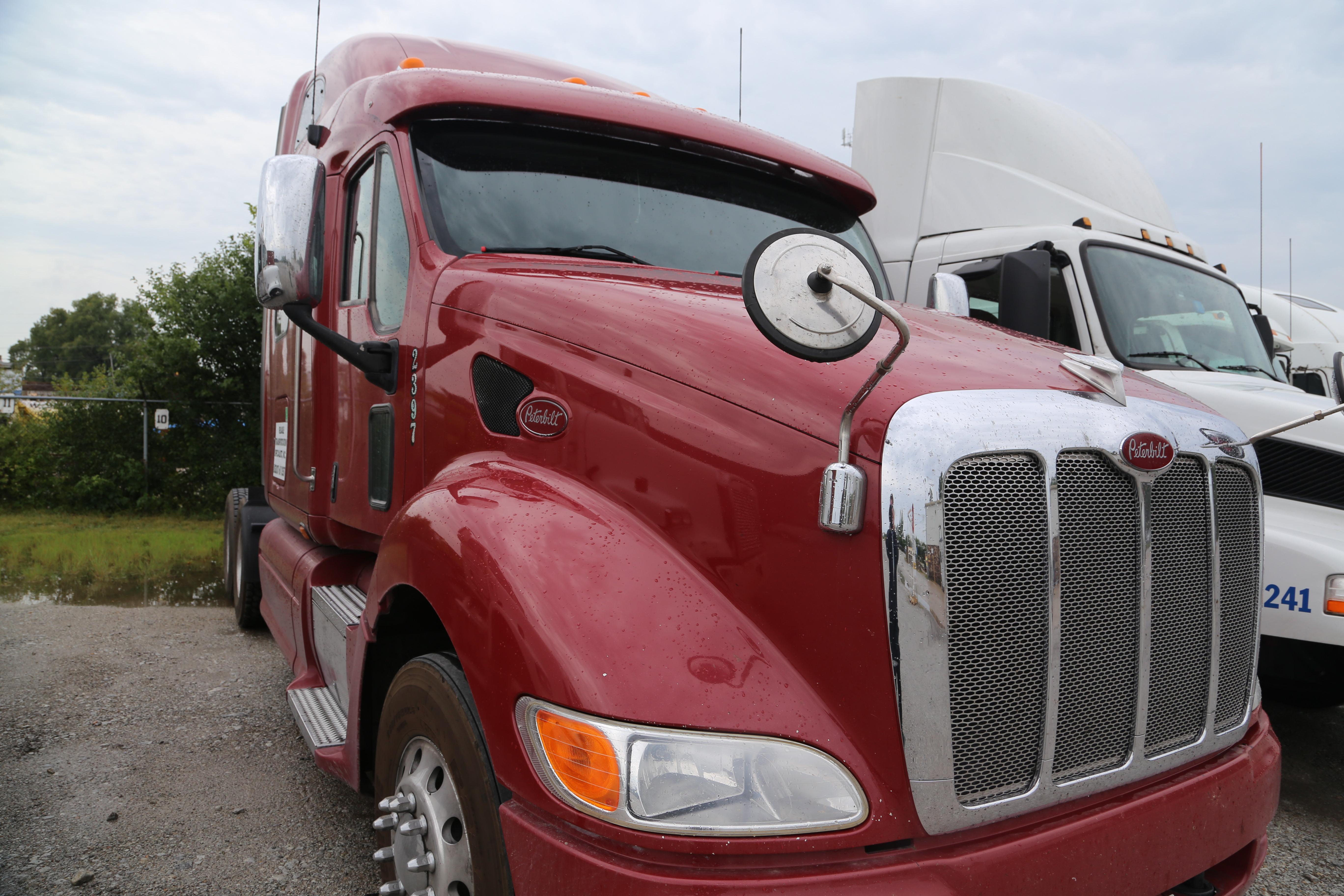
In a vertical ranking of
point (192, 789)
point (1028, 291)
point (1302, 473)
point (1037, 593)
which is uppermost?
point (1028, 291)

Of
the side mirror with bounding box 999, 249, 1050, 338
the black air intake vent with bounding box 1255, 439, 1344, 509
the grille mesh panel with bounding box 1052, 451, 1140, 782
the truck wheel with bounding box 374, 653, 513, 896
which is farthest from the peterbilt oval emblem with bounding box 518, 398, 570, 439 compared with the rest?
the black air intake vent with bounding box 1255, 439, 1344, 509

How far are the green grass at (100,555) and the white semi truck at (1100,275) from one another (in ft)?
25.5

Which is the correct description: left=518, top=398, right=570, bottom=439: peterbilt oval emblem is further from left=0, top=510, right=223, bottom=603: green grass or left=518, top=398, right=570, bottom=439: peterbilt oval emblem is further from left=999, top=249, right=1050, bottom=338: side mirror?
left=0, top=510, right=223, bottom=603: green grass

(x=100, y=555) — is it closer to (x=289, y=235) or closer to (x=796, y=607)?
(x=289, y=235)

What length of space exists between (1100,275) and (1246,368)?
38.2 inches

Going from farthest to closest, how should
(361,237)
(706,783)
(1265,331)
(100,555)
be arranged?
(100,555), (1265,331), (361,237), (706,783)

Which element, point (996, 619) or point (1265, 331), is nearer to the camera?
point (996, 619)

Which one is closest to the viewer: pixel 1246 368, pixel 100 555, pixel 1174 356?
pixel 1174 356

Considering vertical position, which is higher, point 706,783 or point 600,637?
point 600,637

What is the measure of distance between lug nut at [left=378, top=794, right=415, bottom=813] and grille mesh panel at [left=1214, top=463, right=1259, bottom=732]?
201 centimetres

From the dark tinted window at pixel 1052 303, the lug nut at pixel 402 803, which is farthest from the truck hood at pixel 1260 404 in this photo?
the lug nut at pixel 402 803

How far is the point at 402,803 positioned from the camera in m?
2.23

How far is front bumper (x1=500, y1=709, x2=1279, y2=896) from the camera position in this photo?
5.22 ft

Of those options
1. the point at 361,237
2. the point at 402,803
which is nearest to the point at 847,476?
the point at 402,803
